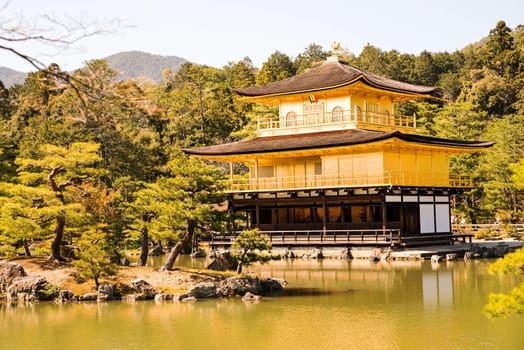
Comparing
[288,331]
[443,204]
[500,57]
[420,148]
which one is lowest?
[288,331]

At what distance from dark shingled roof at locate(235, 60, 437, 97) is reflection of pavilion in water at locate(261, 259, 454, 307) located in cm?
855

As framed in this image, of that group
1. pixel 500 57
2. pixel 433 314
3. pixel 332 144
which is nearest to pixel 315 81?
pixel 332 144

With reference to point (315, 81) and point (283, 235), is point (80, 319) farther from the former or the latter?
point (315, 81)

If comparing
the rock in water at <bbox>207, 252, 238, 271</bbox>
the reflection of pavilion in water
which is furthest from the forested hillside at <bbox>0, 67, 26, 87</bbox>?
the rock in water at <bbox>207, 252, 238, 271</bbox>

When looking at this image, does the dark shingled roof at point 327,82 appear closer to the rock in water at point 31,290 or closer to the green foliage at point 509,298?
the rock in water at point 31,290

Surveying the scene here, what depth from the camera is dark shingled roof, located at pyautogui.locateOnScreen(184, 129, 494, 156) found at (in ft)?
106

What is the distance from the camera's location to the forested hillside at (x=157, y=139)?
20.8 m

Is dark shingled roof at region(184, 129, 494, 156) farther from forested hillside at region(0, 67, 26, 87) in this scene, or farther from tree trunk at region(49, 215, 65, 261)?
forested hillside at region(0, 67, 26, 87)

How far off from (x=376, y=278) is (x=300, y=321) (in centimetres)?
815

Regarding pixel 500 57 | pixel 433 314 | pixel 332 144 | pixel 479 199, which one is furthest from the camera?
pixel 500 57

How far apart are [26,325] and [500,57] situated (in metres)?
51.7

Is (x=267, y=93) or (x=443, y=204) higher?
(x=267, y=93)

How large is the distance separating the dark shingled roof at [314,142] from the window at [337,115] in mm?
756

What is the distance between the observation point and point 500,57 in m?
60.9
